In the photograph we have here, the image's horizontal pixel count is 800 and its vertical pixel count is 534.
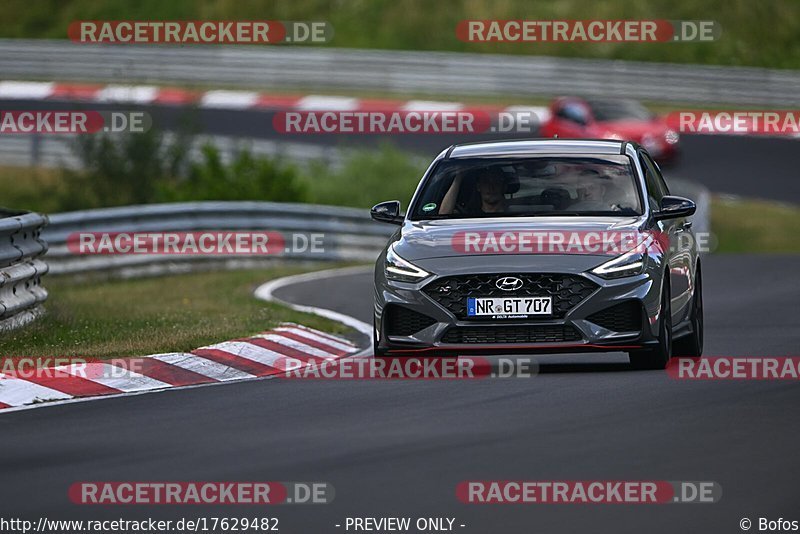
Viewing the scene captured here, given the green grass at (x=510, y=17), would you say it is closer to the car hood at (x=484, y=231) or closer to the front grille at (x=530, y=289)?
the car hood at (x=484, y=231)

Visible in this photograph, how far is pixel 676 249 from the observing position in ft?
44.6

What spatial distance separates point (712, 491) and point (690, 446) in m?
1.17

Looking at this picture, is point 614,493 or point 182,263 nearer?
point 614,493

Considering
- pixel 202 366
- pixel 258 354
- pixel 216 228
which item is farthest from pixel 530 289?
pixel 216 228

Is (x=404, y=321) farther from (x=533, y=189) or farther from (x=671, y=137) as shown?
(x=671, y=137)

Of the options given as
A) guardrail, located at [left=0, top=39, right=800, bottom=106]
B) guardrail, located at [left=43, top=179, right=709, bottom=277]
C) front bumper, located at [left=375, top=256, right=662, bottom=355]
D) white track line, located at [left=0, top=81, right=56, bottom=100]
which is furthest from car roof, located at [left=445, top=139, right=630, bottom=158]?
white track line, located at [left=0, top=81, right=56, bottom=100]

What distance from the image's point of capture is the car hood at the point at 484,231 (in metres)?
12.6

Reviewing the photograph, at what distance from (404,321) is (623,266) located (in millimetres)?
1474

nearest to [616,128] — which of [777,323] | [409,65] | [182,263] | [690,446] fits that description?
[409,65]

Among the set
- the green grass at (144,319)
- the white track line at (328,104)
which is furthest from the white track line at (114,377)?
the white track line at (328,104)

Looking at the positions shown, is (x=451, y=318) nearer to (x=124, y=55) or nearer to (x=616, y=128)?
(x=616, y=128)

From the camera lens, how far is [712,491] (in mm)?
8188

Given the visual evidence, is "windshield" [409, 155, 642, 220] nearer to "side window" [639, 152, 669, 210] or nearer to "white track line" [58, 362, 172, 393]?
"side window" [639, 152, 669, 210]

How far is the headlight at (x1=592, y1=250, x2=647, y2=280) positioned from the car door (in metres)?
0.57
